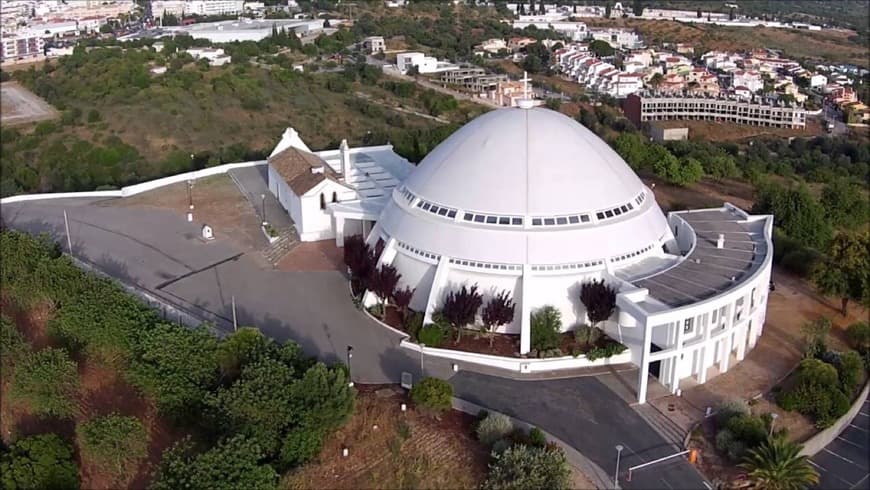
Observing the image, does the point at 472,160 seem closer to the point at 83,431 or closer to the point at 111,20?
the point at 83,431

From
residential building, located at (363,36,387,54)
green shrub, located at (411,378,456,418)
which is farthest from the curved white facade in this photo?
residential building, located at (363,36,387,54)

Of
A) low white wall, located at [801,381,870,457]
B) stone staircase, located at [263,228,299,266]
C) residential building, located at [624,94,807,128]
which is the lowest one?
residential building, located at [624,94,807,128]

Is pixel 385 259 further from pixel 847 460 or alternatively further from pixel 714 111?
pixel 714 111

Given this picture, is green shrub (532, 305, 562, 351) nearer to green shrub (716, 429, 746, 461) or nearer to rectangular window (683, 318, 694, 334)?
rectangular window (683, 318, 694, 334)

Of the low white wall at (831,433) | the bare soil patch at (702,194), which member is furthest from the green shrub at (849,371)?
the bare soil patch at (702,194)

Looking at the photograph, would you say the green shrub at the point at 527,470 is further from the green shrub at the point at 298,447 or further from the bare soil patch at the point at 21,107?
the bare soil patch at the point at 21,107

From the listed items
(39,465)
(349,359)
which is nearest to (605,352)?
(349,359)

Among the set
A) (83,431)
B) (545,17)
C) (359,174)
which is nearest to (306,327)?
(83,431)
